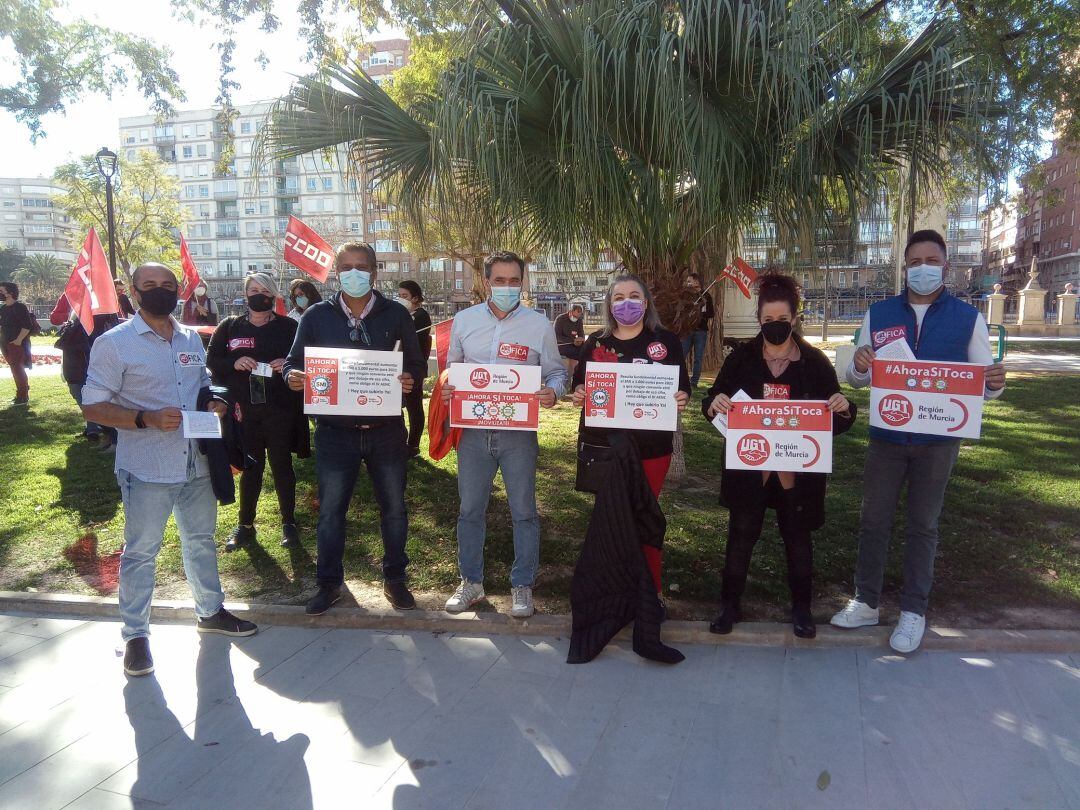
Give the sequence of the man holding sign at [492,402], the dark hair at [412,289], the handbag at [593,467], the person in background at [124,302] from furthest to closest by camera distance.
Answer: the person in background at [124,302], the dark hair at [412,289], the man holding sign at [492,402], the handbag at [593,467]

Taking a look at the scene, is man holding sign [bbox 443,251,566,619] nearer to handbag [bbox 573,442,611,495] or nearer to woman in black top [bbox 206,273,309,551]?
handbag [bbox 573,442,611,495]

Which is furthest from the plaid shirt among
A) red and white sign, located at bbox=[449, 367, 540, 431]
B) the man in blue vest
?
the man in blue vest

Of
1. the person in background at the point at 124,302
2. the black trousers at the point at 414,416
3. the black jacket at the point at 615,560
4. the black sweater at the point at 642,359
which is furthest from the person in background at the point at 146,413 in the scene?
the person in background at the point at 124,302

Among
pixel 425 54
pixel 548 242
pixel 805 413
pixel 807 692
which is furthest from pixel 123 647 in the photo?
pixel 425 54

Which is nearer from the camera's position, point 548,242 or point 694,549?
point 694,549

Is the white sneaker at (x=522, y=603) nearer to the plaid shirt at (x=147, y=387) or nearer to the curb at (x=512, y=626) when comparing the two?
the curb at (x=512, y=626)

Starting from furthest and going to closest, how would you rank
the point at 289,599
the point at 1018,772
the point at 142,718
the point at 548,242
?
the point at 548,242
the point at 289,599
the point at 142,718
the point at 1018,772

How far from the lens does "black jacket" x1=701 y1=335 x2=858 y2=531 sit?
12.1ft

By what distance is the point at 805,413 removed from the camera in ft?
11.8

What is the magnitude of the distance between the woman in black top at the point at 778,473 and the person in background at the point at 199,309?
865cm

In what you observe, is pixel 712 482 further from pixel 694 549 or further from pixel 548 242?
pixel 548 242

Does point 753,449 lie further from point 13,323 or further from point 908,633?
point 13,323

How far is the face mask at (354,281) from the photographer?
4.03 meters

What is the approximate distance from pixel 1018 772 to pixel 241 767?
302 cm
